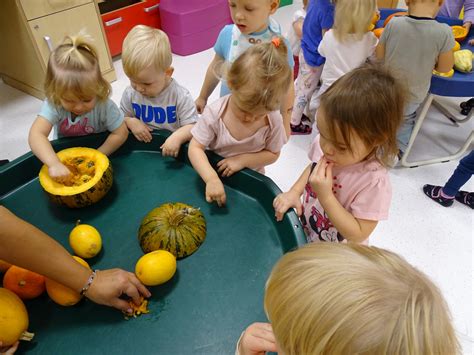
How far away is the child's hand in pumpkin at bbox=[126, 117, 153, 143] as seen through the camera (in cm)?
113

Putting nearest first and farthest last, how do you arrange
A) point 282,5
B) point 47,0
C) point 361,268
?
point 361,268 → point 47,0 → point 282,5

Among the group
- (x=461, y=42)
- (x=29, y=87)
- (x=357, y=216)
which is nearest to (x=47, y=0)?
(x=29, y=87)

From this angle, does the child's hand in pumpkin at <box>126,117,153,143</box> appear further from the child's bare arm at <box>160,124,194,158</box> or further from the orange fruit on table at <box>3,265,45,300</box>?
the orange fruit on table at <box>3,265,45,300</box>

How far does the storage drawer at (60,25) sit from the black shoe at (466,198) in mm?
2183

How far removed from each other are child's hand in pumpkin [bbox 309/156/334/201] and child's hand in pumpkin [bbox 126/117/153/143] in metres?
0.57

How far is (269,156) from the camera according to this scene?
109 centimetres

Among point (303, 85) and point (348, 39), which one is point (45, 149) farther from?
point (303, 85)

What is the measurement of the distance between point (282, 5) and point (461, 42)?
2.64 metres

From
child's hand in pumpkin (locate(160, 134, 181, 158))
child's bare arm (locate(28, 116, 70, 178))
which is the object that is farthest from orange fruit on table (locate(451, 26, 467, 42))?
child's bare arm (locate(28, 116, 70, 178))

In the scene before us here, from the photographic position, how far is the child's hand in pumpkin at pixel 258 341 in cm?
60

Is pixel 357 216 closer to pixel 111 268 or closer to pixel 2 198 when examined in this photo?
pixel 111 268

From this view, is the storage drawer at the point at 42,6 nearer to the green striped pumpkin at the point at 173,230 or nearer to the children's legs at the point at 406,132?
the green striped pumpkin at the point at 173,230

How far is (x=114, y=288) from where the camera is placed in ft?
2.40

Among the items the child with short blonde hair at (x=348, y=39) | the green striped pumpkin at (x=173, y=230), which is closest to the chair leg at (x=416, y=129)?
the child with short blonde hair at (x=348, y=39)
